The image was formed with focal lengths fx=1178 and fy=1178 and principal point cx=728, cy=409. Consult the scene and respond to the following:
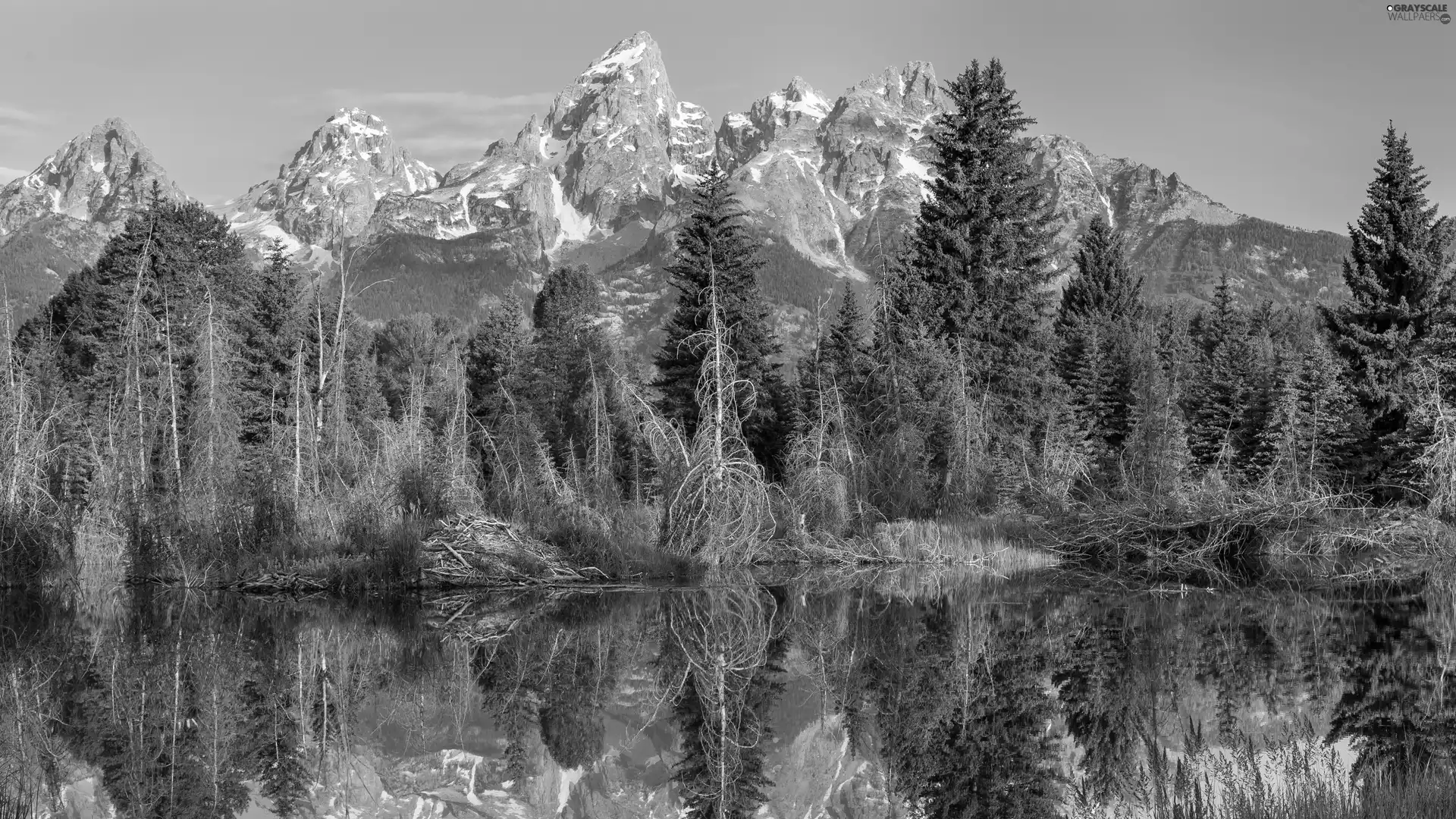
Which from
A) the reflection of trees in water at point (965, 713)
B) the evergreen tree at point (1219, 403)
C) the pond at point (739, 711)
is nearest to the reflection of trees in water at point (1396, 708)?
the pond at point (739, 711)

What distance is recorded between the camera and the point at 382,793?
31.7ft

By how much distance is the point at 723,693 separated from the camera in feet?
41.0

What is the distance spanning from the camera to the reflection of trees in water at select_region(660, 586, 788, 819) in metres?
9.36

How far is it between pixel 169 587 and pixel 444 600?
21.5 ft

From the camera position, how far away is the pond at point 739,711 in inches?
361

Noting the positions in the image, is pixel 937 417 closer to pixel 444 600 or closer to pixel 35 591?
pixel 444 600

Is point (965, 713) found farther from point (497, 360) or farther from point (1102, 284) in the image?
point (1102, 284)

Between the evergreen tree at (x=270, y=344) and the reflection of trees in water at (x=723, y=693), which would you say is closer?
the reflection of trees in water at (x=723, y=693)

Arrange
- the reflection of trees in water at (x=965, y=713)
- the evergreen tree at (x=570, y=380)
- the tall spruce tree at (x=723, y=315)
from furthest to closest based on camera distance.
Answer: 1. the evergreen tree at (x=570, y=380)
2. the tall spruce tree at (x=723, y=315)
3. the reflection of trees in water at (x=965, y=713)

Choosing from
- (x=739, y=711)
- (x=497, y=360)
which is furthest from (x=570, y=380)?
(x=739, y=711)

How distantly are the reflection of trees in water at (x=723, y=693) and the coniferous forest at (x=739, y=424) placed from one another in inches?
193

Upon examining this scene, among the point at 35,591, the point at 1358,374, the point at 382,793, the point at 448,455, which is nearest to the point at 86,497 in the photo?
the point at 35,591

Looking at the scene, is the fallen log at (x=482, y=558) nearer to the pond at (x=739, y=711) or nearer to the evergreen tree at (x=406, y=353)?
the pond at (x=739, y=711)

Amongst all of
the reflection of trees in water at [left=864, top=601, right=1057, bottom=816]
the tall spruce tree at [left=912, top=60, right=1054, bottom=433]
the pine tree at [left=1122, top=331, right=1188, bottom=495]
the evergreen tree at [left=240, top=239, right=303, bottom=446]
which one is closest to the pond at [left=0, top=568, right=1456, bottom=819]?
the reflection of trees in water at [left=864, top=601, right=1057, bottom=816]
